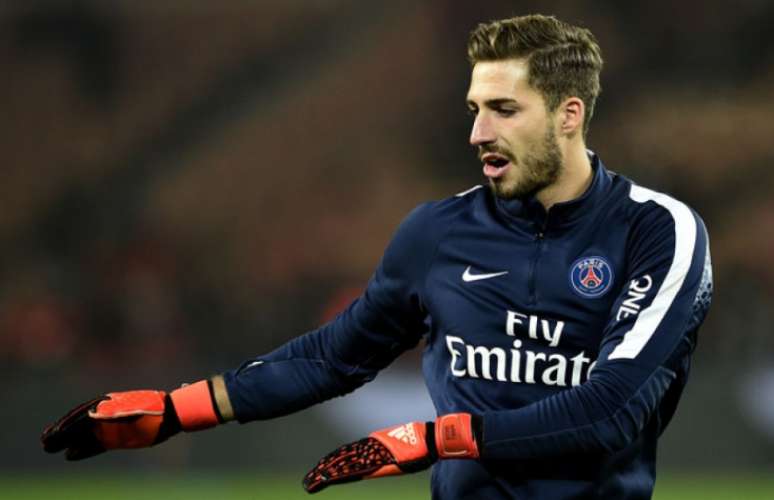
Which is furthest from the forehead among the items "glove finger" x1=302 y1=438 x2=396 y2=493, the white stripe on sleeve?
"glove finger" x1=302 y1=438 x2=396 y2=493

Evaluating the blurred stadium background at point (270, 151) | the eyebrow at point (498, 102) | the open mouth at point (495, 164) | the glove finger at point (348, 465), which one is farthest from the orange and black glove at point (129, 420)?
the blurred stadium background at point (270, 151)

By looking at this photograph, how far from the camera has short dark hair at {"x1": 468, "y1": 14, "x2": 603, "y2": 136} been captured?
353 cm

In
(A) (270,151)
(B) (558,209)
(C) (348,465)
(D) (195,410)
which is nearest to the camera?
(C) (348,465)

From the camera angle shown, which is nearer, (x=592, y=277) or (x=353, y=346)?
(x=592, y=277)

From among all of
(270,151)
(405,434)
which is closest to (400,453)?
(405,434)

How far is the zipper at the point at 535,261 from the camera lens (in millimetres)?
3531

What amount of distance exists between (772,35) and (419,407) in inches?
323

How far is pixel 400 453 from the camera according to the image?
332 centimetres

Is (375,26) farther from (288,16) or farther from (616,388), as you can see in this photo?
(616,388)

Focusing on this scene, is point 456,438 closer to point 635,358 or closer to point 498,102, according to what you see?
point 635,358

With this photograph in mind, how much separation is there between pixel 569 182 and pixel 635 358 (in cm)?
54

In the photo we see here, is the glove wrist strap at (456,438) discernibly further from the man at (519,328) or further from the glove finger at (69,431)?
the glove finger at (69,431)

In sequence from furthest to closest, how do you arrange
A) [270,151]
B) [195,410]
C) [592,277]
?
[270,151] < [195,410] < [592,277]

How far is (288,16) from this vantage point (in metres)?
17.9
